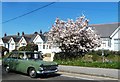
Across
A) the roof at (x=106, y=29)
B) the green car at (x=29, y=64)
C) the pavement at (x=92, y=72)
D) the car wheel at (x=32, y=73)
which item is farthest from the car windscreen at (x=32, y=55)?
the roof at (x=106, y=29)

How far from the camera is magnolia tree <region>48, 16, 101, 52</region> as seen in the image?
31.4 metres

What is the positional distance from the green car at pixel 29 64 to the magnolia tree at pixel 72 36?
13.3 meters

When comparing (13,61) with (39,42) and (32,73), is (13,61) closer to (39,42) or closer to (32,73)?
(32,73)

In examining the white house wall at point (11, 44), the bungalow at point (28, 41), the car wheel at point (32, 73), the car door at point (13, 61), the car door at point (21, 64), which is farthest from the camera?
the white house wall at point (11, 44)

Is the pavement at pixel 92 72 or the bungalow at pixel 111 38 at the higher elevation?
the bungalow at pixel 111 38

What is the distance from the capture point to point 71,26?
32688 mm

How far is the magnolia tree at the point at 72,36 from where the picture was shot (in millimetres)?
31425

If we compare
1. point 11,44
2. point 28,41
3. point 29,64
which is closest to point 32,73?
point 29,64

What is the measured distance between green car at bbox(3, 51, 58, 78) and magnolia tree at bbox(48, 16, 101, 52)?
13283mm

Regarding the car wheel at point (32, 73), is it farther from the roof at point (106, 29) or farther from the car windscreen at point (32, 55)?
the roof at point (106, 29)

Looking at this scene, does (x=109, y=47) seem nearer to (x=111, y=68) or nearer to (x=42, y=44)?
(x=42, y=44)

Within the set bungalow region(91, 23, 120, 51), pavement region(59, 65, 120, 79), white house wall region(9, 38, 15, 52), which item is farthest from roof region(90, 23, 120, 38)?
pavement region(59, 65, 120, 79)

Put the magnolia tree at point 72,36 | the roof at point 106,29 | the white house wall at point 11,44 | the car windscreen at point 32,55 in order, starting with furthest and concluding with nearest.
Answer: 1. the white house wall at point 11,44
2. the roof at point 106,29
3. the magnolia tree at point 72,36
4. the car windscreen at point 32,55

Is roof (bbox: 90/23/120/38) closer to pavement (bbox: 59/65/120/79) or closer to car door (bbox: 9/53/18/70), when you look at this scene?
pavement (bbox: 59/65/120/79)
